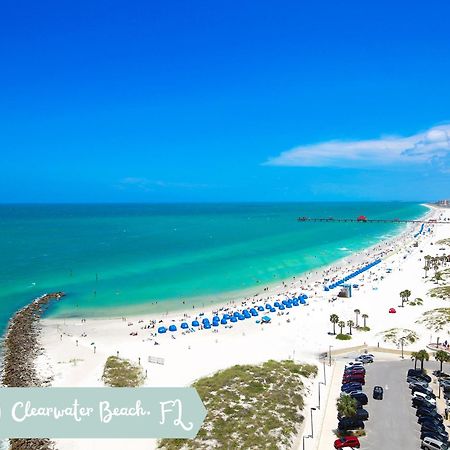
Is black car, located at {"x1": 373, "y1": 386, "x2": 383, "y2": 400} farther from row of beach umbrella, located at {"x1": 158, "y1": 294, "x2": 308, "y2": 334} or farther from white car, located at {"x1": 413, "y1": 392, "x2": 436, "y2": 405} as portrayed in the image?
row of beach umbrella, located at {"x1": 158, "y1": 294, "x2": 308, "y2": 334}

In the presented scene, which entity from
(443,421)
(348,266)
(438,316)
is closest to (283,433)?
(443,421)

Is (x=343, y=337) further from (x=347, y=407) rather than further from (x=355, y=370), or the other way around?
(x=347, y=407)

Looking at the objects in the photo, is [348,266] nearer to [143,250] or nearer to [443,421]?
[143,250]

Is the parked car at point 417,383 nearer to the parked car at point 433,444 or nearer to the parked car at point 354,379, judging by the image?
the parked car at point 354,379

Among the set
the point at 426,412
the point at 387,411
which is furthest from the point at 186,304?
the point at 426,412

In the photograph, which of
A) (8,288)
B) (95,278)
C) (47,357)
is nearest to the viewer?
(47,357)

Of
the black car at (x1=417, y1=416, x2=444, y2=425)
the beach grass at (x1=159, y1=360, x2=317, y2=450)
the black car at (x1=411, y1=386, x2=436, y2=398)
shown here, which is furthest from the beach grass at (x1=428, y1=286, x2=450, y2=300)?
the black car at (x1=417, y1=416, x2=444, y2=425)
